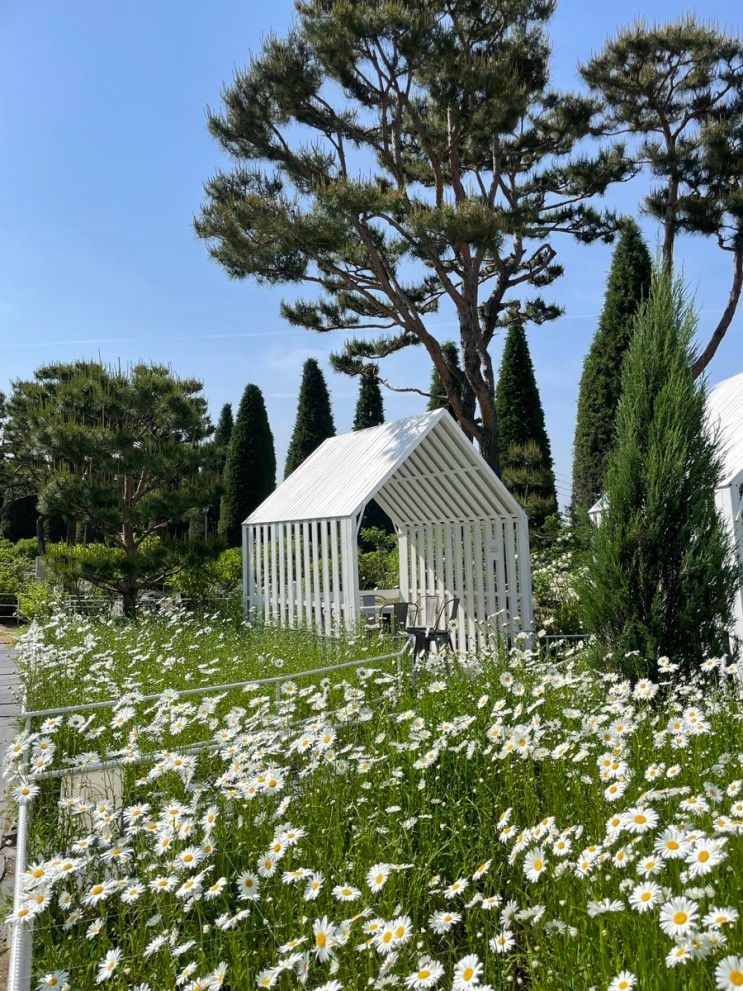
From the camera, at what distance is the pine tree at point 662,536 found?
4.87 metres

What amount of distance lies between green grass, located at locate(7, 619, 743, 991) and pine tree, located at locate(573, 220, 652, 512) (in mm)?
12650

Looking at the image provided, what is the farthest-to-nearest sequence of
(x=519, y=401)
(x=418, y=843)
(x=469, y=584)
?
(x=519, y=401), (x=469, y=584), (x=418, y=843)

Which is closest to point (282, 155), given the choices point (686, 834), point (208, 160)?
point (208, 160)

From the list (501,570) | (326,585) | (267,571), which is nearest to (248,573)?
(267,571)

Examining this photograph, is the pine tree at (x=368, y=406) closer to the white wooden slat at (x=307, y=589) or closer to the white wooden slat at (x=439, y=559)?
the white wooden slat at (x=439, y=559)

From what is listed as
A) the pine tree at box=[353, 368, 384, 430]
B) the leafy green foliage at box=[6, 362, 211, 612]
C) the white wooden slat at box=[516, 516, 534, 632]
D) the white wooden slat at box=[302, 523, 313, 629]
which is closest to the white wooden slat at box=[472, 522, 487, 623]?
the white wooden slat at box=[516, 516, 534, 632]

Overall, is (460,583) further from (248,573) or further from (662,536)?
(662,536)

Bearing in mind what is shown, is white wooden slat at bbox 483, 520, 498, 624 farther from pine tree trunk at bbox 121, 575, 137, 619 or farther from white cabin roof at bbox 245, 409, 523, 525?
pine tree trunk at bbox 121, 575, 137, 619

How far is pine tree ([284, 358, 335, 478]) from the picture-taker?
76.7 feet

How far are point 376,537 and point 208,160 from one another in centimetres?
908

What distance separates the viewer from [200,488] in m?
11.8

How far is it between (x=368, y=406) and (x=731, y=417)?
1673cm

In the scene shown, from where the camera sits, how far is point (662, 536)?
195 inches

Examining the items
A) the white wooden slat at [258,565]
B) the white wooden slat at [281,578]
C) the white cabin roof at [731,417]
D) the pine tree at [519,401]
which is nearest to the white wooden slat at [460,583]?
the white wooden slat at [281,578]
